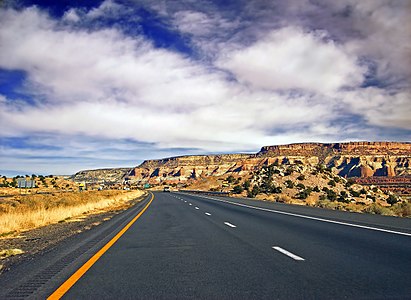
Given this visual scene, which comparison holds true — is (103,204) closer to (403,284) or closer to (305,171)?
(403,284)

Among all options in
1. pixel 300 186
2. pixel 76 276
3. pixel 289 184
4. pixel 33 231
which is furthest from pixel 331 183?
pixel 76 276

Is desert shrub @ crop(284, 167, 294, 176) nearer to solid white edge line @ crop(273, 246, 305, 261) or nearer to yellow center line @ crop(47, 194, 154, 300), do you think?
solid white edge line @ crop(273, 246, 305, 261)

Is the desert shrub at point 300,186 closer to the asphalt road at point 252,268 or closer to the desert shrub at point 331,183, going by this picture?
the desert shrub at point 331,183

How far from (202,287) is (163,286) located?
59 cm

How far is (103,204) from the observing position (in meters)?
34.6

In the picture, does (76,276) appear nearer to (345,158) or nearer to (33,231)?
(33,231)

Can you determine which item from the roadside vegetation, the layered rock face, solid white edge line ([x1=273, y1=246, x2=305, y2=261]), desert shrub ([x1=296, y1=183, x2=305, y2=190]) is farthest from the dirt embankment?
the layered rock face

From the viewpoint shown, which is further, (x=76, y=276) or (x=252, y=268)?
(x=252, y=268)

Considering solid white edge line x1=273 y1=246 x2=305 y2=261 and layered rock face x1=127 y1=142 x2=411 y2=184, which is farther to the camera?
layered rock face x1=127 y1=142 x2=411 y2=184

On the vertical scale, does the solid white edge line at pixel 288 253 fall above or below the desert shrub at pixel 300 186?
below

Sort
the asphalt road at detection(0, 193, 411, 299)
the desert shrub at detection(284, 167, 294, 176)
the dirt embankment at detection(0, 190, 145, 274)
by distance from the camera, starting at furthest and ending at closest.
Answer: the desert shrub at detection(284, 167, 294, 176)
the dirt embankment at detection(0, 190, 145, 274)
the asphalt road at detection(0, 193, 411, 299)

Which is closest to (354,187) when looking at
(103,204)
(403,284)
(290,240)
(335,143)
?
(103,204)

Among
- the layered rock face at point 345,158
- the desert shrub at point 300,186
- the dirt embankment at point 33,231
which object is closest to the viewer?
the dirt embankment at point 33,231

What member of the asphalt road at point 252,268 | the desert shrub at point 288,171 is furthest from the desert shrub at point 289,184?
the asphalt road at point 252,268
